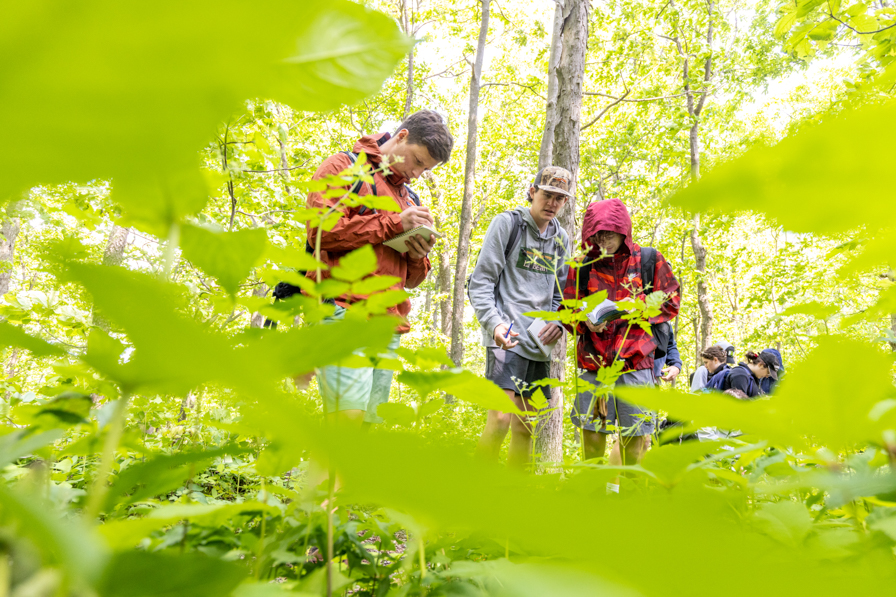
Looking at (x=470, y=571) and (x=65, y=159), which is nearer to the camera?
(x=65, y=159)

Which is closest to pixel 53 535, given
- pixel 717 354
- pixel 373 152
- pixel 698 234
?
pixel 373 152

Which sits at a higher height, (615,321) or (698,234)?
(698,234)

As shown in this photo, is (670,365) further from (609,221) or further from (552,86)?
(552,86)

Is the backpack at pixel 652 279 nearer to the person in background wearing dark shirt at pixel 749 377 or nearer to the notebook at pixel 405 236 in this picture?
Answer: the notebook at pixel 405 236

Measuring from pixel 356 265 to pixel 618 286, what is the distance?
94.2 inches

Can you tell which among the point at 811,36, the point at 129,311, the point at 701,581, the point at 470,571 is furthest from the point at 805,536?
the point at 811,36

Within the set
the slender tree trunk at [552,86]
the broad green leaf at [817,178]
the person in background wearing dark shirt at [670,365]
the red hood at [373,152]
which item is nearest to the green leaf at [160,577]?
the broad green leaf at [817,178]

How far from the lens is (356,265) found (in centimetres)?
66

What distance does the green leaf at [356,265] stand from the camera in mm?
660

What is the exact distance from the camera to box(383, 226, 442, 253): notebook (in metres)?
1.92

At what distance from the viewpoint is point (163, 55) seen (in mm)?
116

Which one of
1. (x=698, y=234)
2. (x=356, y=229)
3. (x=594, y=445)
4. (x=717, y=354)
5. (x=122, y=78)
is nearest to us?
(x=122, y=78)

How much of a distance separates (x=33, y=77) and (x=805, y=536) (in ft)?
2.24

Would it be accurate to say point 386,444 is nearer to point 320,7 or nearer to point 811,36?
point 320,7
